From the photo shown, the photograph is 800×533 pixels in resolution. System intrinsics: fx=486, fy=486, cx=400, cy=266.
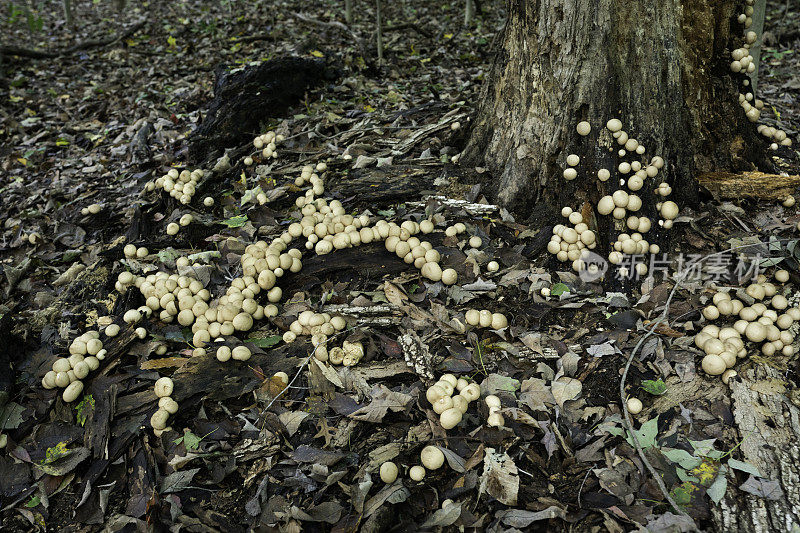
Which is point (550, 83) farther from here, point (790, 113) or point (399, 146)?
point (790, 113)

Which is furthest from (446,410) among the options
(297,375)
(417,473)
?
(297,375)

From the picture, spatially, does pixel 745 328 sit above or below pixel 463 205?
below

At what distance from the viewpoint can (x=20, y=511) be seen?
2.79 meters

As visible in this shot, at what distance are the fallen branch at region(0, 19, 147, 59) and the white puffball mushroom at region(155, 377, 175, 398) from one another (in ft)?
34.7

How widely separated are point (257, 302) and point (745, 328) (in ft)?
11.2

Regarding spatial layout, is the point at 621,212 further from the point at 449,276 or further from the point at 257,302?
the point at 257,302

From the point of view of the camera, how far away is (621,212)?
12.3 ft

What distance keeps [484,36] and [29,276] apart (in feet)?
30.2

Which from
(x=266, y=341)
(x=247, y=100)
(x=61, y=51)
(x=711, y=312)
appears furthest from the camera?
(x=61, y=51)

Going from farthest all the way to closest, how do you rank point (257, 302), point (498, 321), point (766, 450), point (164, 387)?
point (257, 302), point (498, 321), point (164, 387), point (766, 450)

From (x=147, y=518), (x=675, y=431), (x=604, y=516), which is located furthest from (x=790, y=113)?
(x=147, y=518)

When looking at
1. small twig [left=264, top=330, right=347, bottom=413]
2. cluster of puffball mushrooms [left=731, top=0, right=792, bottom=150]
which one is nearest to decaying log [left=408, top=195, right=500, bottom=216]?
small twig [left=264, top=330, right=347, bottom=413]

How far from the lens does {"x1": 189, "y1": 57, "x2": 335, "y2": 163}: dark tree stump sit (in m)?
5.92

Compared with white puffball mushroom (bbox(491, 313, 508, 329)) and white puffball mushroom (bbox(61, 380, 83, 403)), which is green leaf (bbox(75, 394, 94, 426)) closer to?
white puffball mushroom (bbox(61, 380, 83, 403))
